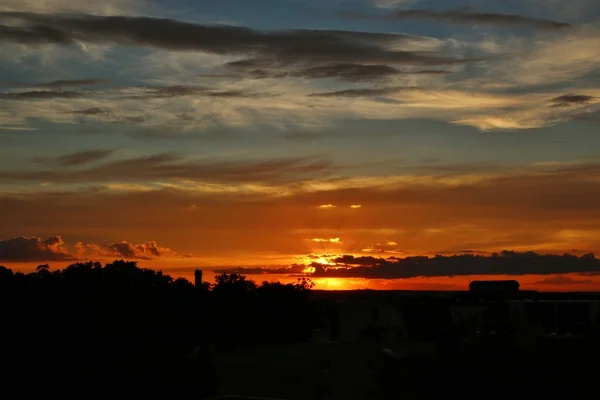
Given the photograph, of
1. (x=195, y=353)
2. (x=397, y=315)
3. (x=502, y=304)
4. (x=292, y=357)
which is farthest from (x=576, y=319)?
(x=195, y=353)

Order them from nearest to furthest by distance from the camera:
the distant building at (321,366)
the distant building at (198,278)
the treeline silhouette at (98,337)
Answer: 1. the treeline silhouette at (98,337)
2. the distant building at (321,366)
3. the distant building at (198,278)

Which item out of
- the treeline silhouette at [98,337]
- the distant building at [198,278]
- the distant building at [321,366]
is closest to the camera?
the treeline silhouette at [98,337]

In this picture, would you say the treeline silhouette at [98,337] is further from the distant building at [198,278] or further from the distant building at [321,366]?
the distant building at [198,278]

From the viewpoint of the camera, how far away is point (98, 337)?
189ft

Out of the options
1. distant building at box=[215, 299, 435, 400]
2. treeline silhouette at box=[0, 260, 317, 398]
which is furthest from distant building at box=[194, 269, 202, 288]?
distant building at box=[215, 299, 435, 400]

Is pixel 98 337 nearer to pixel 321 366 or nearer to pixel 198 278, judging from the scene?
pixel 321 366

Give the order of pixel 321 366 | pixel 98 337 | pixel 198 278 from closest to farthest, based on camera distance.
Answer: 1. pixel 98 337
2. pixel 321 366
3. pixel 198 278

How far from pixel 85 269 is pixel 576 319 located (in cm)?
4318

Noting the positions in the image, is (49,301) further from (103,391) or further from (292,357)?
(292,357)

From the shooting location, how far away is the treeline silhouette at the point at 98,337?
5478cm

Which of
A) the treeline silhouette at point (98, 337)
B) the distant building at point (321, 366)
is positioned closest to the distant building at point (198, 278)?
the treeline silhouette at point (98, 337)

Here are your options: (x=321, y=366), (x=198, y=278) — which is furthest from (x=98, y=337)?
(x=198, y=278)

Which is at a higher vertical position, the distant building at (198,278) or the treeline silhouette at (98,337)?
the distant building at (198,278)

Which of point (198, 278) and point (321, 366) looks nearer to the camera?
point (321, 366)
